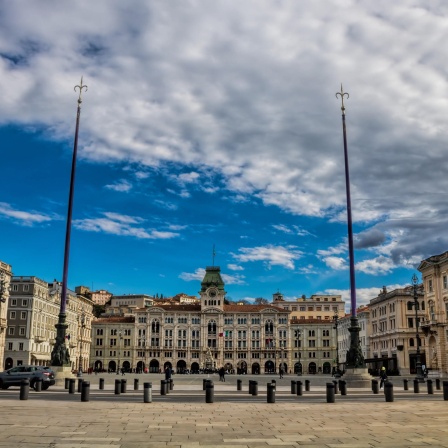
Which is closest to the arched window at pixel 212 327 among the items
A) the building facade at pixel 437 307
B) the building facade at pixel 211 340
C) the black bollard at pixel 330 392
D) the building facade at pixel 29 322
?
the building facade at pixel 211 340

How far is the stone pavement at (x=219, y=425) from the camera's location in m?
13.7

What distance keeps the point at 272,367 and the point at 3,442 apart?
14162cm

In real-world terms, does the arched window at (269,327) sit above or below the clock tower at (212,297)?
below

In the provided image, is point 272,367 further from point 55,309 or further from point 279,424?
point 279,424

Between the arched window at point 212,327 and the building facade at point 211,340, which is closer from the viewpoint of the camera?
the building facade at point 211,340

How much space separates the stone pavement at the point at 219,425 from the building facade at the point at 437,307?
54.7 meters

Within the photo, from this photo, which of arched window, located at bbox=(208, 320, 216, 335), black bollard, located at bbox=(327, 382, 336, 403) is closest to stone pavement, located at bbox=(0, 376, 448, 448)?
black bollard, located at bbox=(327, 382, 336, 403)

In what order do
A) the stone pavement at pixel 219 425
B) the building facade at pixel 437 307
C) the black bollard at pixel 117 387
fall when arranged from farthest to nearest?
the building facade at pixel 437 307 < the black bollard at pixel 117 387 < the stone pavement at pixel 219 425

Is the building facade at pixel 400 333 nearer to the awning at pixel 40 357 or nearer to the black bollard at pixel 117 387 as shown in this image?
the awning at pixel 40 357

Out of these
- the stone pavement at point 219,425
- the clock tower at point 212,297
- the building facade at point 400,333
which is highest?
the clock tower at point 212,297

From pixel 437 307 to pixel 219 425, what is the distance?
6680 cm

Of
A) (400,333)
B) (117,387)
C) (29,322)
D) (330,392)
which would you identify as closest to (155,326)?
(29,322)

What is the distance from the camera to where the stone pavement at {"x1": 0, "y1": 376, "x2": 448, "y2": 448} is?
13.7 metres

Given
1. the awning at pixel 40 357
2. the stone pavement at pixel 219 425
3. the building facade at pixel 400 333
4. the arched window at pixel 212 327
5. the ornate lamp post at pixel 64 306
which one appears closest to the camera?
the stone pavement at pixel 219 425
